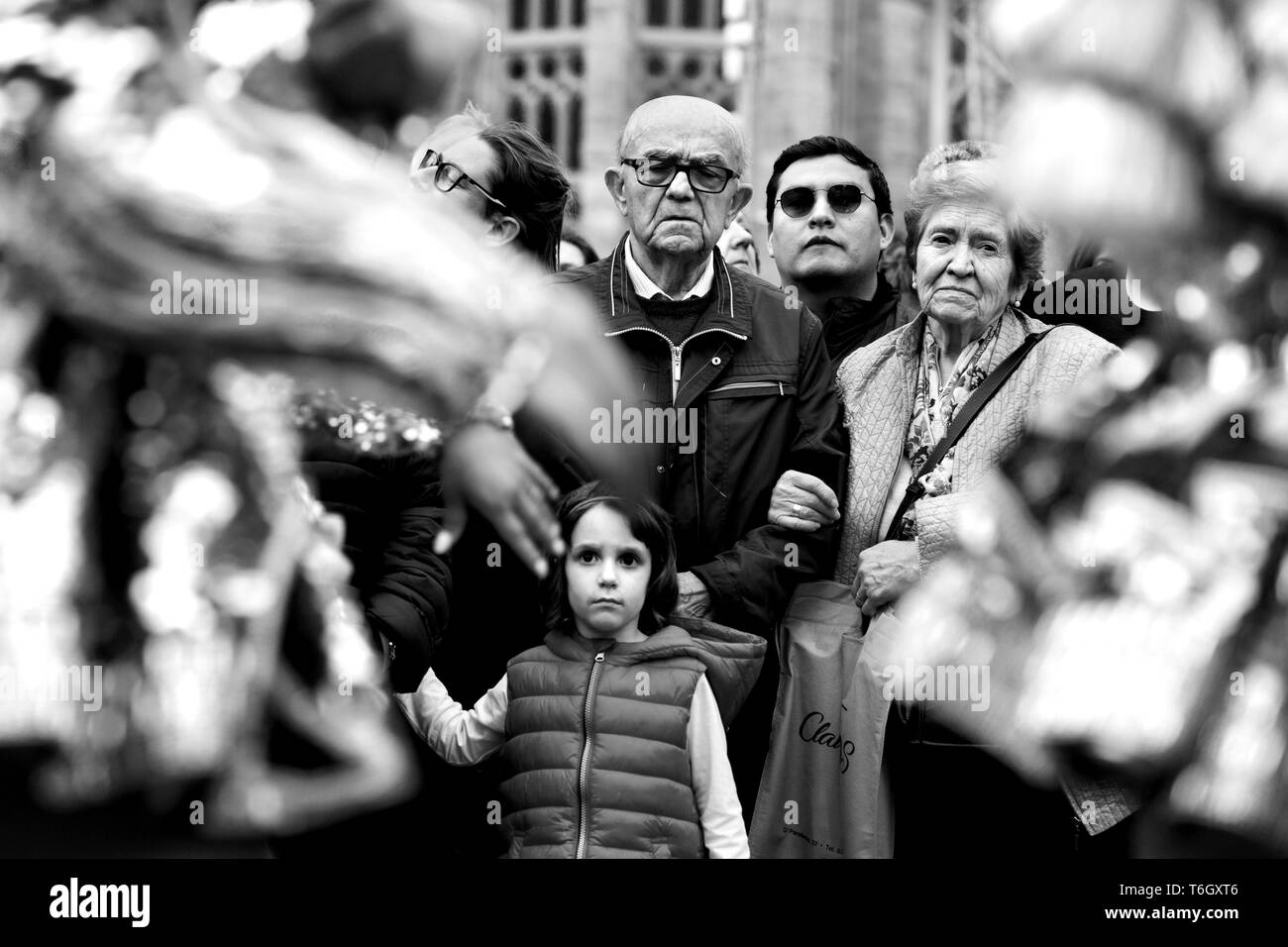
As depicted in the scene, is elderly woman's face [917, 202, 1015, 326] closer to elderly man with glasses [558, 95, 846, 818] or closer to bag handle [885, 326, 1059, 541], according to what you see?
bag handle [885, 326, 1059, 541]

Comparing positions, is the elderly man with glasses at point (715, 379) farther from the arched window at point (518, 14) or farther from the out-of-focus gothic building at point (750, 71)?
the arched window at point (518, 14)

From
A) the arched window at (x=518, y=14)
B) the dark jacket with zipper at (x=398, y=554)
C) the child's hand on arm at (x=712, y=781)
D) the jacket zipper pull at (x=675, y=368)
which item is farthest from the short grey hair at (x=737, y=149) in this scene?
the arched window at (x=518, y=14)

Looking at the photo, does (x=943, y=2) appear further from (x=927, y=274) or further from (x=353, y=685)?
(x=353, y=685)

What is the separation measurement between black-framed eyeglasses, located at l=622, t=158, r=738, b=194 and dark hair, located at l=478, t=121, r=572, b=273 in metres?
0.17

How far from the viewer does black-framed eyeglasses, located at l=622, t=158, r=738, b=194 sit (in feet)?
12.5

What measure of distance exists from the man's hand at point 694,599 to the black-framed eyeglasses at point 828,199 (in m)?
1.39

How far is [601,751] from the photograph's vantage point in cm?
340

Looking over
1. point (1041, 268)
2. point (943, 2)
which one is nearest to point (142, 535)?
point (1041, 268)

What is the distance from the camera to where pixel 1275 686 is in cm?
100

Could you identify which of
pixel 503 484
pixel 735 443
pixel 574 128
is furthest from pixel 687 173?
pixel 574 128

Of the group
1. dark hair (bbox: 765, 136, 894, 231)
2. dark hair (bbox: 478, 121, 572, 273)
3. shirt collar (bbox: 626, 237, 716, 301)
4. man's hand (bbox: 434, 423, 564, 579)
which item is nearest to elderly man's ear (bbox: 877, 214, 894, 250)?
dark hair (bbox: 765, 136, 894, 231)

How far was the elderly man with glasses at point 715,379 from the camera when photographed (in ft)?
12.1

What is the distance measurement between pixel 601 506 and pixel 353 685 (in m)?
2.24

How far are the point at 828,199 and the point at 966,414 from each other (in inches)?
51.5
